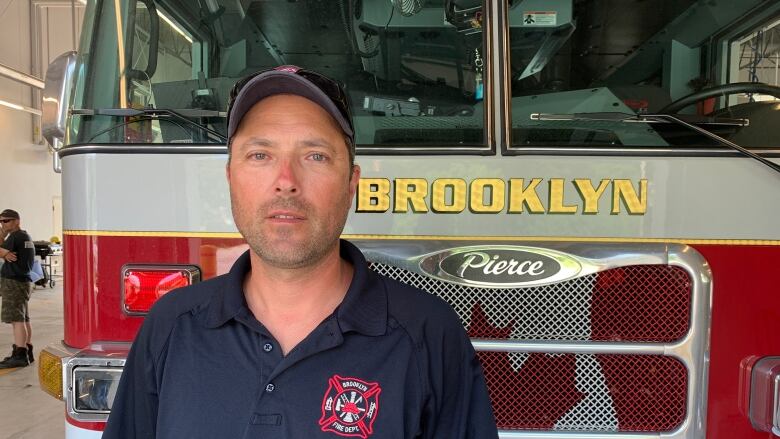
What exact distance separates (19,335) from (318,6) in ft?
21.5

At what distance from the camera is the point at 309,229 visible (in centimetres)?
130

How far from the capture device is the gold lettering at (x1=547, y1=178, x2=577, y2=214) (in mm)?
2002

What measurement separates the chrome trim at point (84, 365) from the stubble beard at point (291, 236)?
99 cm

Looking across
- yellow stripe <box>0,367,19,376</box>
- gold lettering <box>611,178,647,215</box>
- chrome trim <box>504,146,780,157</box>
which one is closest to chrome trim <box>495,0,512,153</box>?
chrome trim <box>504,146,780,157</box>

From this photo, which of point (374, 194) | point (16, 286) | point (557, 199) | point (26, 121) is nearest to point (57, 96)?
point (374, 194)

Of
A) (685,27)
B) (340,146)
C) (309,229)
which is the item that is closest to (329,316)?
(309,229)

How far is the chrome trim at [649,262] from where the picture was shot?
6.44 ft

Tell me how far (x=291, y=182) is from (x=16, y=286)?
7101 mm

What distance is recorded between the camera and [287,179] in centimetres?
128

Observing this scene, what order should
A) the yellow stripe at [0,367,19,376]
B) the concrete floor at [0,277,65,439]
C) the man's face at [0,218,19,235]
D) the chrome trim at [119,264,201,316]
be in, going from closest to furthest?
the chrome trim at [119,264,201,316], the concrete floor at [0,277,65,439], the yellow stripe at [0,367,19,376], the man's face at [0,218,19,235]

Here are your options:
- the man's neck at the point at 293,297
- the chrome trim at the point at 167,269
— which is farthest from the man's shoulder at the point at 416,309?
the chrome trim at the point at 167,269

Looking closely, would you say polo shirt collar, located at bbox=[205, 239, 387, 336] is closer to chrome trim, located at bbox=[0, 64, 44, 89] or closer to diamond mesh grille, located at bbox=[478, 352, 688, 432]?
diamond mesh grille, located at bbox=[478, 352, 688, 432]

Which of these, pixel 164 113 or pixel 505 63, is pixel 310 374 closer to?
pixel 164 113

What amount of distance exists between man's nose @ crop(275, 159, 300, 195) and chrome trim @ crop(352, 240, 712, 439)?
768 mm
